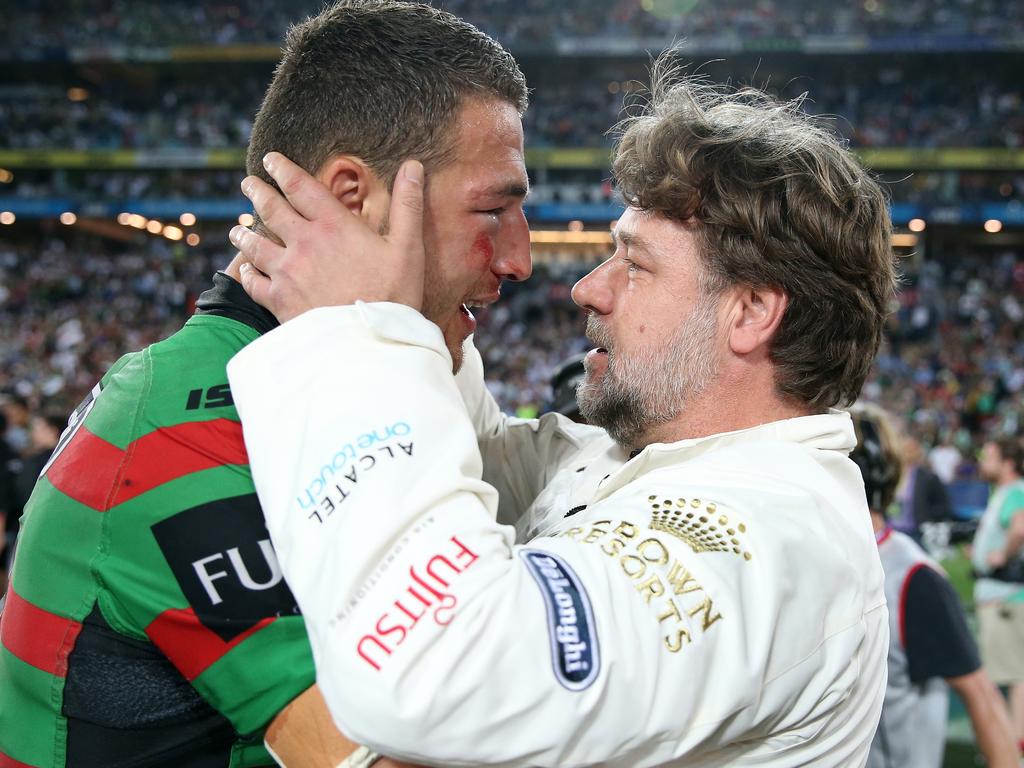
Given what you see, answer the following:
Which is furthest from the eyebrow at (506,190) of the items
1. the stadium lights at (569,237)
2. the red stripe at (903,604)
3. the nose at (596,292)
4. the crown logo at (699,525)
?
the stadium lights at (569,237)

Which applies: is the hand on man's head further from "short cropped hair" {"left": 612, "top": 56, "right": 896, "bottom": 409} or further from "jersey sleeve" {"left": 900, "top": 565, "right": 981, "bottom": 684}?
"jersey sleeve" {"left": 900, "top": 565, "right": 981, "bottom": 684}

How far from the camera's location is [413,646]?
1131 mm

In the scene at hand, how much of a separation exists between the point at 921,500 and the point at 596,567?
8251 mm

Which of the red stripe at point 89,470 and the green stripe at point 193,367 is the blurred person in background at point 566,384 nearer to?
the green stripe at point 193,367

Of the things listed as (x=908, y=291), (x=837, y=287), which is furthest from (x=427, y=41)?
(x=908, y=291)

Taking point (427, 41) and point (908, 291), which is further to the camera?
point (908, 291)

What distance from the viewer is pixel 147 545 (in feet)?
4.39

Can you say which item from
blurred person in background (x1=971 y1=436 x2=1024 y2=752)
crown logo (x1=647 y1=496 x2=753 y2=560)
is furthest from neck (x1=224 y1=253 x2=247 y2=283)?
blurred person in background (x1=971 y1=436 x2=1024 y2=752)

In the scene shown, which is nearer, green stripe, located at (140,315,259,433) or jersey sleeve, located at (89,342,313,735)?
jersey sleeve, located at (89,342,313,735)

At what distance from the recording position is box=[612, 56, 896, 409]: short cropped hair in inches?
74.4

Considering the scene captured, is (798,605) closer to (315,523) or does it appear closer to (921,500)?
(315,523)

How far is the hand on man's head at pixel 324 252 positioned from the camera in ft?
4.56

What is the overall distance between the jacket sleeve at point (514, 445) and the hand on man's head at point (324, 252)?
91cm

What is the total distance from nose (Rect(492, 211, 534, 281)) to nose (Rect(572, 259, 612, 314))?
204mm
